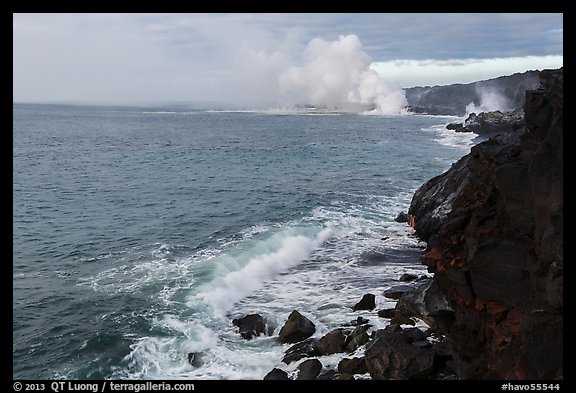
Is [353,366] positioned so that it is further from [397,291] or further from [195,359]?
[397,291]

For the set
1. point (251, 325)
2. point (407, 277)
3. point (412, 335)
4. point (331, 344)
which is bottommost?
point (251, 325)

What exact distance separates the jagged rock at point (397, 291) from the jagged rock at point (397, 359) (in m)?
6.36

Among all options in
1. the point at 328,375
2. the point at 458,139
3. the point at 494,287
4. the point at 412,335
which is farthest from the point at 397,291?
the point at 458,139

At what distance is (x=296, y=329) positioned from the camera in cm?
2038

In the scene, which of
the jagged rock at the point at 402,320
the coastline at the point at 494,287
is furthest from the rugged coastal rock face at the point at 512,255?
the jagged rock at the point at 402,320

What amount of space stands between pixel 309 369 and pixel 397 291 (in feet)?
26.8

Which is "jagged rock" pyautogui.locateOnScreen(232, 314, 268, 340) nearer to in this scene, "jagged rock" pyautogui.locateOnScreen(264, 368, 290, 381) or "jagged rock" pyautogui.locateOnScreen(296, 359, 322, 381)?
"jagged rock" pyautogui.locateOnScreen(264, 368, 290, 381)

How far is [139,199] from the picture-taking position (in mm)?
45938

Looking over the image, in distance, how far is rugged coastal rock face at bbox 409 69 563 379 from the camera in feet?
37.0

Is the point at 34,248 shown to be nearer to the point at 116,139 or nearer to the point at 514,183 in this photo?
the point at 514,183

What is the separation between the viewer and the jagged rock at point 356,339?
18.8 meters

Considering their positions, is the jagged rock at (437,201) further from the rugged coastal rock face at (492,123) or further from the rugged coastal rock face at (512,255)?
the rugged coastal rock face at (492,123)

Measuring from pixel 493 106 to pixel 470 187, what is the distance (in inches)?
7263

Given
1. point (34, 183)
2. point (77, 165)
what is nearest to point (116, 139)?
point (77, 165)
